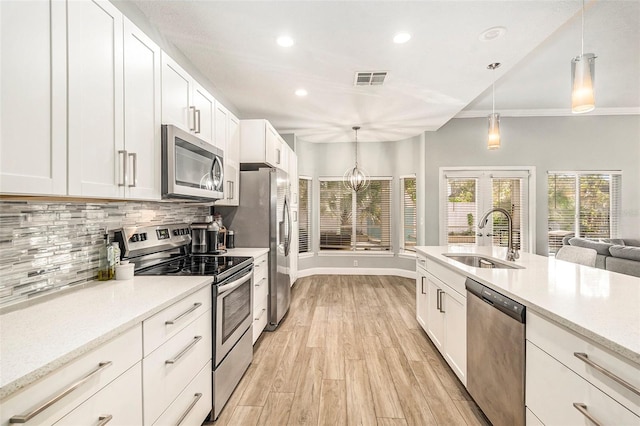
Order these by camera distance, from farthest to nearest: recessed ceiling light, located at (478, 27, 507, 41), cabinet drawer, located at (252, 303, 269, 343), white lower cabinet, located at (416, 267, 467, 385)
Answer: cabinet drawer, located at (252, 303, 269, 343)
recessed ceiling light, located at (478, 27, 507, 41)
white lower cabinet, located at (416, 267, 467, 385)

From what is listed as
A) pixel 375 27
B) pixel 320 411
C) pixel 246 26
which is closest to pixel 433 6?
pixel 375 27

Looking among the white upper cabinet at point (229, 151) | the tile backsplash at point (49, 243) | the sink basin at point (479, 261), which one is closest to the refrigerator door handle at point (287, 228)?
the white upper cabinet at point (229, 151)

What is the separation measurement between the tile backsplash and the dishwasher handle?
2.26 metres

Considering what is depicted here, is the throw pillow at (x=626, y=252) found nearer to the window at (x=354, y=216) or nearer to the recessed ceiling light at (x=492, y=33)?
the recessed ceiling light at (x=492, y=33)

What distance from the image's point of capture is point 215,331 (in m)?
1.89

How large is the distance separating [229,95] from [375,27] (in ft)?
7.13

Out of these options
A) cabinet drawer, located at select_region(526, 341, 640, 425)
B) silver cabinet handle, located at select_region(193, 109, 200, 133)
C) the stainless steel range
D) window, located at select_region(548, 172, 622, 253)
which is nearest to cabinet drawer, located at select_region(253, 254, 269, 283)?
the stainless steel range

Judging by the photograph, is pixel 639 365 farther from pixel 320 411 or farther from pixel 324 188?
pixel 324 188

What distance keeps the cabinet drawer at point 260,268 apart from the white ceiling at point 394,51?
6.36 feet

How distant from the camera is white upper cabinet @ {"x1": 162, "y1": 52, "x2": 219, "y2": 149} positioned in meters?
1.91

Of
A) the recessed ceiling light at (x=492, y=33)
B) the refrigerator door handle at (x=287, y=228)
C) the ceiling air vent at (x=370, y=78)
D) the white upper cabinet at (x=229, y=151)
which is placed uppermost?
the ceiling air vent at (x=370, y=78)

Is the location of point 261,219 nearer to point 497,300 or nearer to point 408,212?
point 497,300

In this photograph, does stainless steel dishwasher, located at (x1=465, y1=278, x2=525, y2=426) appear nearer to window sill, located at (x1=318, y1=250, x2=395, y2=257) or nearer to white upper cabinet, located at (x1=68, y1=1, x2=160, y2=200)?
white upper cabinet, located at (x1=68, y1=1, x2=160, y2=200)

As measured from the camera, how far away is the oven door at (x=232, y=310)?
1.93 m
